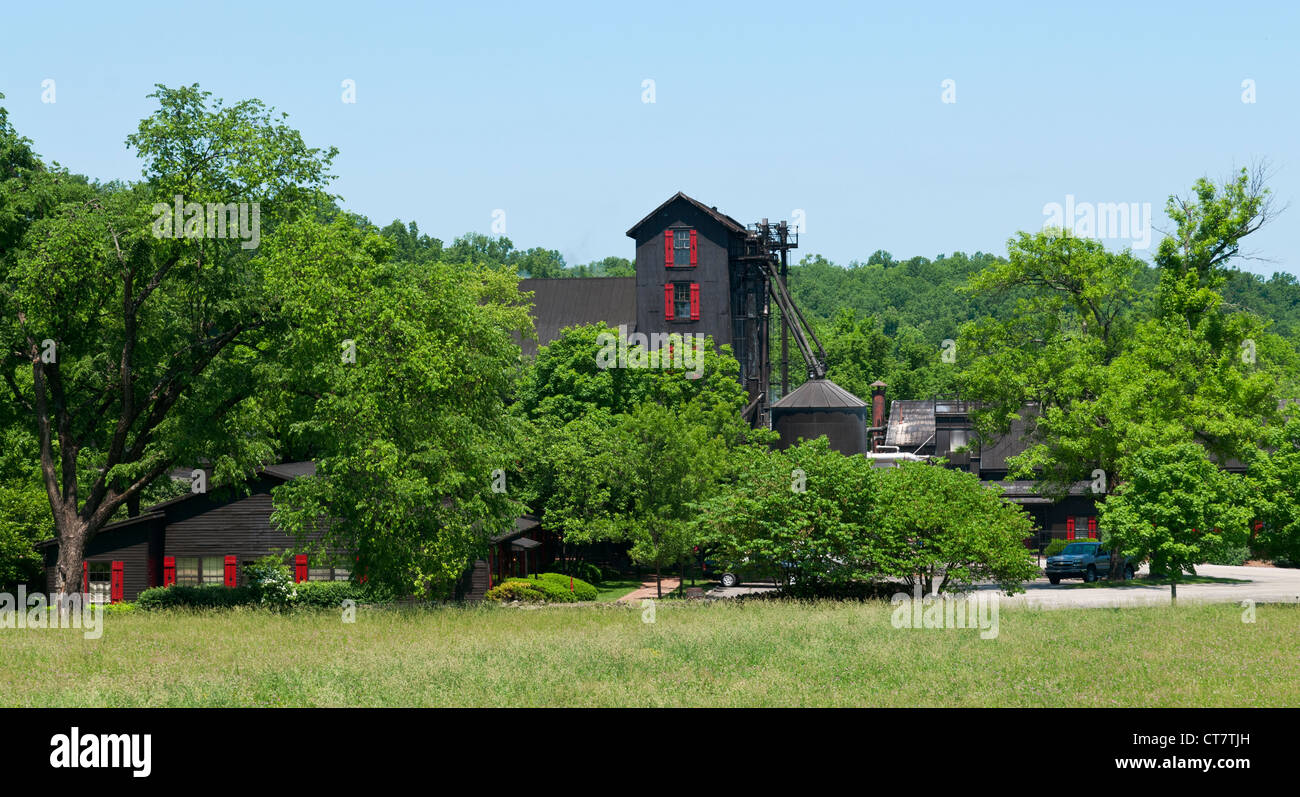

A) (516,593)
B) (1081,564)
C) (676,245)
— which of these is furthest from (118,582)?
(676,245)

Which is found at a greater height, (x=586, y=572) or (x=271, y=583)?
(x=271, y=583)

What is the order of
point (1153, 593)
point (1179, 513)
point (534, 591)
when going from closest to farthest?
point (1179, 513), point (1153, 593), point (534, 591)

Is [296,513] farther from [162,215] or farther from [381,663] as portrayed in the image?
[381,663]

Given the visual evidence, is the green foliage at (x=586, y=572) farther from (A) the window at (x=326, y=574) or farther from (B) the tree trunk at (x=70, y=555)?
(B) the tree trunk at (x=70, y=555)

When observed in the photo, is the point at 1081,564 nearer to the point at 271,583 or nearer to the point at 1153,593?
the point at 1153,593

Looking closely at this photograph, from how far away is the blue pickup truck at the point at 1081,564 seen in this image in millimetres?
48469

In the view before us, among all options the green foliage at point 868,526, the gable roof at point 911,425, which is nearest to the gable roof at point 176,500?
the green foliage at point 868,526

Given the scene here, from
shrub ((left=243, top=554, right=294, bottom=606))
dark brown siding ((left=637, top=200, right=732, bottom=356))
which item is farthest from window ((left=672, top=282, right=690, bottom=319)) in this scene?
shrub ((left=243, top=554, right=294, bottom=606))

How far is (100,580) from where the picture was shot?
146ft

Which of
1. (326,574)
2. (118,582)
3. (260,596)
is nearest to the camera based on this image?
(260,596)

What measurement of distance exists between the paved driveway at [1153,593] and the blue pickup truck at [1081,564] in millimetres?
456

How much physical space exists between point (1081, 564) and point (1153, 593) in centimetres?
757

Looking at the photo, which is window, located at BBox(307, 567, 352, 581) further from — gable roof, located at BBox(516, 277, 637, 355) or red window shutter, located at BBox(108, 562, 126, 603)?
gable roof, located at BBox(516, 277, 637, 355)

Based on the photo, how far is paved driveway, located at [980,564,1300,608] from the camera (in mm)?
36875
